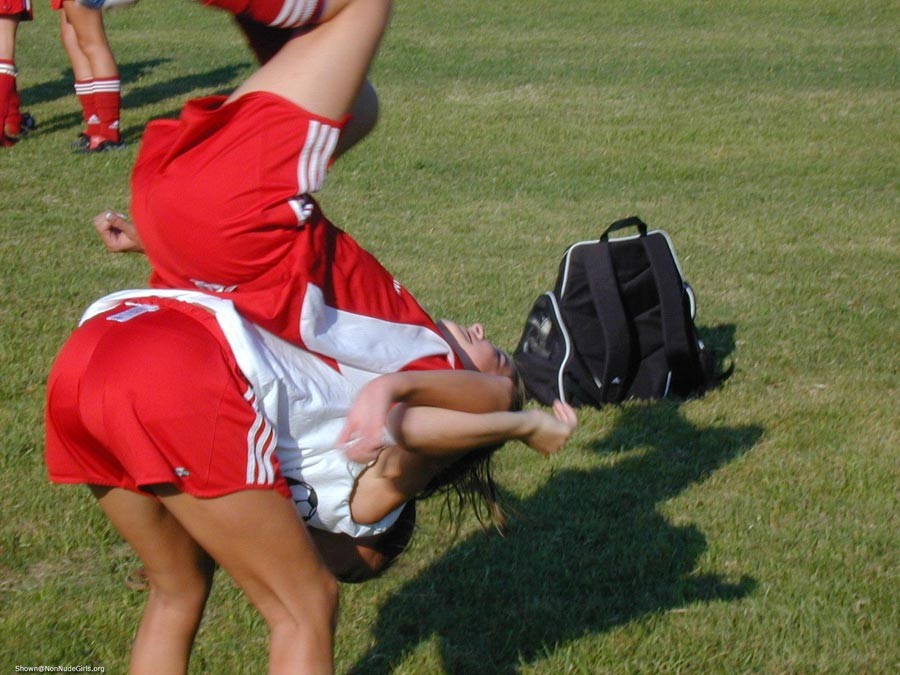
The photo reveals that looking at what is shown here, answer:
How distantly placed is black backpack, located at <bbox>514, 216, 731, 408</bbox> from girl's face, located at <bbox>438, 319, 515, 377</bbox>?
232 centimetres

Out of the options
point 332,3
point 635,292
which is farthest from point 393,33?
point 332,3

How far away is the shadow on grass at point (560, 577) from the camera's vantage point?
11.5 feet

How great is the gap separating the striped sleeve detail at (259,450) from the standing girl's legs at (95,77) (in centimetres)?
757

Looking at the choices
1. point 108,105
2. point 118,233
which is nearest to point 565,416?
point 118,233

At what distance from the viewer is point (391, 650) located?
3.46 m

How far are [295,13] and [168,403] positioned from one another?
28.0 inches

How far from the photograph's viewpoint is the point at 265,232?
218cm

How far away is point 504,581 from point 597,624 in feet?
1.25

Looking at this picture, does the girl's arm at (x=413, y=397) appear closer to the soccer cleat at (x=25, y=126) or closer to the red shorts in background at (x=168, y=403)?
the red shorts in background at (x=168, y=403)

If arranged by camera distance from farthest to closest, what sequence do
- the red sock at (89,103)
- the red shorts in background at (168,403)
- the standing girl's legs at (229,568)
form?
the red sock at (89,103) → the standing girl's legs at (229,568) → the red shorts in background at (168,403)

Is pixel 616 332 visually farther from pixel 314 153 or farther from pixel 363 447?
pixel 363 447

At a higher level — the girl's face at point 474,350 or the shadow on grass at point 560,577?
the girl's face at point 474,350

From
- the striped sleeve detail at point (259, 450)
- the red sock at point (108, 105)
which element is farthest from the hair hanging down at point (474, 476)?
the red sock at point (108, 105)

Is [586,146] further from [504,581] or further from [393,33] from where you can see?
[504,581]
